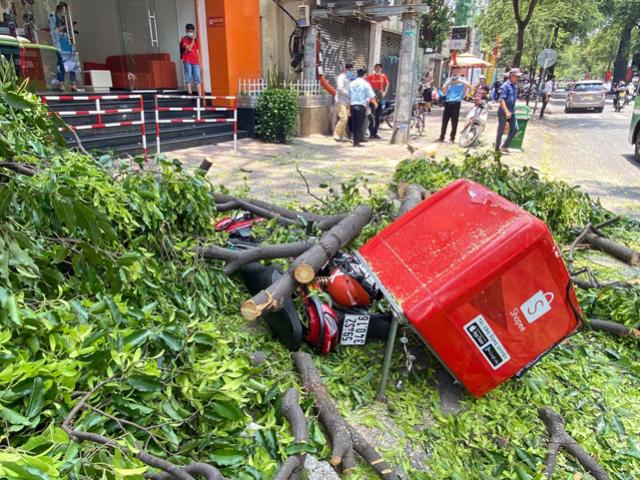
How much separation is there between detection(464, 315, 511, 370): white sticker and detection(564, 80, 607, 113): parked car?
30.2 metres

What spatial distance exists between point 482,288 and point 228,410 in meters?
1.47

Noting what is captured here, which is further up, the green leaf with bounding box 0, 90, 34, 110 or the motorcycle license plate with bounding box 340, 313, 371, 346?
the green leaf with bounding box 0, 90, 34, 110

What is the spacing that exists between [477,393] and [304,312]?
125cm

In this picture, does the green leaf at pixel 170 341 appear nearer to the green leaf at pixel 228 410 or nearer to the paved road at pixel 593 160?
the green leaf at pixel 228 410

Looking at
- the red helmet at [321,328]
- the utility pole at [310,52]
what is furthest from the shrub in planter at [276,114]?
the red helmet at [321,328]

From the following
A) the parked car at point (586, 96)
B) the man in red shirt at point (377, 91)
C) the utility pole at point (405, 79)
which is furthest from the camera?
the parked car at point (586, 96)

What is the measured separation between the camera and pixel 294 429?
2232 mm

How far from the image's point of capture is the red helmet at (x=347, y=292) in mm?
3318

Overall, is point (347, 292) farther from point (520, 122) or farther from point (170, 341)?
point (520, 122)

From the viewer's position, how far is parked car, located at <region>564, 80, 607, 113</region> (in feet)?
90.7

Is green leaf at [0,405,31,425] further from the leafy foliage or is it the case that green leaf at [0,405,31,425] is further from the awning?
the awning

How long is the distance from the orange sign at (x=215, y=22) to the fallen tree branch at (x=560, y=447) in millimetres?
11792

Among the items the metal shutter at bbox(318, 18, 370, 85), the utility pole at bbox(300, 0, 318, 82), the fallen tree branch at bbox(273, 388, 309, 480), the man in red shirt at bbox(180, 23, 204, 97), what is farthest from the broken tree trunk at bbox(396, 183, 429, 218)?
the metal shutter at bbox(318, 18, 370, 85)

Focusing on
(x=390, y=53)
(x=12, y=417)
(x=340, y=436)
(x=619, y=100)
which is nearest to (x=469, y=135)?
(x=390, y=53)
